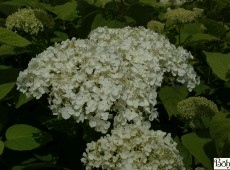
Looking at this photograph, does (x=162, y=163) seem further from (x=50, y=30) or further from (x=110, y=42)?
(x=50, y=30)

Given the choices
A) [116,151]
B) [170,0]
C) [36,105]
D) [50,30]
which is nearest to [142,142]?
[116,151]

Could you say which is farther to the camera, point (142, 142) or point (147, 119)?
point (147, 119)

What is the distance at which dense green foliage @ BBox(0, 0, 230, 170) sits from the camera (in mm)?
2781

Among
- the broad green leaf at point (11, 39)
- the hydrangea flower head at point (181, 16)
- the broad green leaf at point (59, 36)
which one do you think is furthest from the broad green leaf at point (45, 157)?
the hydrangea flower head at point (181, 16)

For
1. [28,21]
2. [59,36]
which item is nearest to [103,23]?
[59,36]

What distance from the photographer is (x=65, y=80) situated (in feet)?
8.84

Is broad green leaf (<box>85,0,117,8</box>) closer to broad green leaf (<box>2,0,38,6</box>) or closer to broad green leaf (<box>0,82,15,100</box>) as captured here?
broad green leaf (<box>2,0,38,6</box>)

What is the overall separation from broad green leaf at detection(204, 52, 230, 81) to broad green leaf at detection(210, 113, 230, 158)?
0.59m

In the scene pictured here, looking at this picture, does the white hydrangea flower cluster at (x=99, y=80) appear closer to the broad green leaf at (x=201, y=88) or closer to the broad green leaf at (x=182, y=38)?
the broad green leaf at (x=201, y=88)

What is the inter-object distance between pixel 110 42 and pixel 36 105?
0.73 m

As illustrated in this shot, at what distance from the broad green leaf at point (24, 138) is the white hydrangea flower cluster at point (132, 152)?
0.46m

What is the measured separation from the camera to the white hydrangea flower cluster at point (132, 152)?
2.44 m

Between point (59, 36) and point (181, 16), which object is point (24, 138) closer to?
point (59, 36)

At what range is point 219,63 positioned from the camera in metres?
3.10
